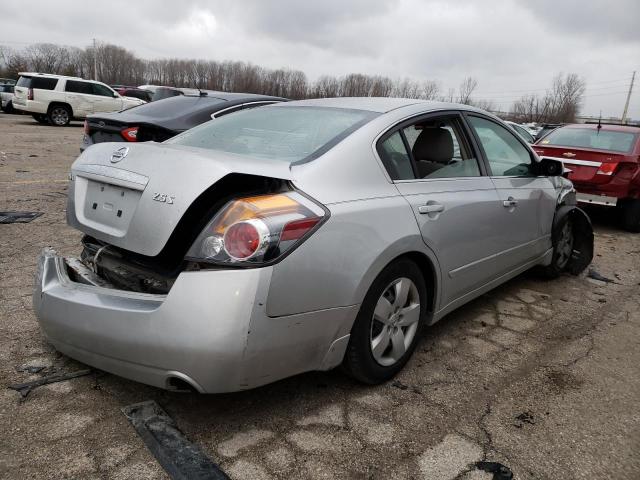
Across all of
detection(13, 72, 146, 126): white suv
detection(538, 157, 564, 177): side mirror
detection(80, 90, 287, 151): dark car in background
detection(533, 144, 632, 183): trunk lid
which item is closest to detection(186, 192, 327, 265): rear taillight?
detection(538, 157, 564, 177): side mirror

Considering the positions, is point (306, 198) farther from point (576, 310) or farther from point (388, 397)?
point (576, 310)

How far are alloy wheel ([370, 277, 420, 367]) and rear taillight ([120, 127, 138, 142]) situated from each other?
4.03 m

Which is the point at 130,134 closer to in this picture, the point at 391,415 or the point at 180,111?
the point at 180,111

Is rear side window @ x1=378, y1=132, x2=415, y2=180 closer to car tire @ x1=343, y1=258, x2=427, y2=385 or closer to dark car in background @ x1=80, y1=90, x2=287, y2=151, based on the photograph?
car tire @ x1=343, y1=258, x2=427, y2=385

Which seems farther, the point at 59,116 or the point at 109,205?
the point at 59,116

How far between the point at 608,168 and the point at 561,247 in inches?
111

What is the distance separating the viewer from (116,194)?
2.23m

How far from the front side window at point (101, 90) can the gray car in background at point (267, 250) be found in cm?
1852

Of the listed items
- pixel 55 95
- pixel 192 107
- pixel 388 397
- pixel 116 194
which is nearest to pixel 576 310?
pixel 388 397

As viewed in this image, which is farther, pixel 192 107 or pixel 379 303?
pixel 192 107

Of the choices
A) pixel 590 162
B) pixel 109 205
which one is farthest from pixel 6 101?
pixel 109 205

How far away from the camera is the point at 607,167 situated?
668 centimetres

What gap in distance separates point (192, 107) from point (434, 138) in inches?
147

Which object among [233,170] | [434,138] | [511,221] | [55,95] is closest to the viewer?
[233,170]
